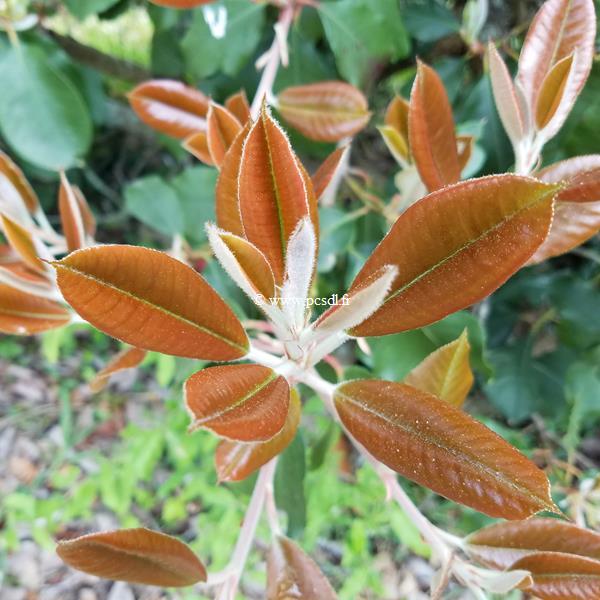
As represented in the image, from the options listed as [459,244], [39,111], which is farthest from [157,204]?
[459,244]

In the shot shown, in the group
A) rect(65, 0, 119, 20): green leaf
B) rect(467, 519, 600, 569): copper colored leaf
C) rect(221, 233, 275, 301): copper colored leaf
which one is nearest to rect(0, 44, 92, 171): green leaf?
rect(65, 0, 119, 20): green leaf

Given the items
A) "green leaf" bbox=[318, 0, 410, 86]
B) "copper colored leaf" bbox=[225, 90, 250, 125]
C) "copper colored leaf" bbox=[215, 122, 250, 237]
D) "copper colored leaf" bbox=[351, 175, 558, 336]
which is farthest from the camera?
"green leaf" bbox=[318, 0, 410, 86]

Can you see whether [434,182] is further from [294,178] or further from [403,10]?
[403,10]

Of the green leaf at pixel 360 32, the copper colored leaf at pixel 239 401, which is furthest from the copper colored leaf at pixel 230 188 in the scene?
the green leaf at pixel 360 32

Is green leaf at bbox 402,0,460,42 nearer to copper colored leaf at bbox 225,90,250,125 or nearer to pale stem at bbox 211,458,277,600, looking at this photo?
copper colored leaf at bbox 225,90,250,125

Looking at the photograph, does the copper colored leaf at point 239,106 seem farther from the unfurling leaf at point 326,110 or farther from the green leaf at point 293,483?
the green leaf at point 293,483

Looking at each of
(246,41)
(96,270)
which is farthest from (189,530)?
(96,270)
